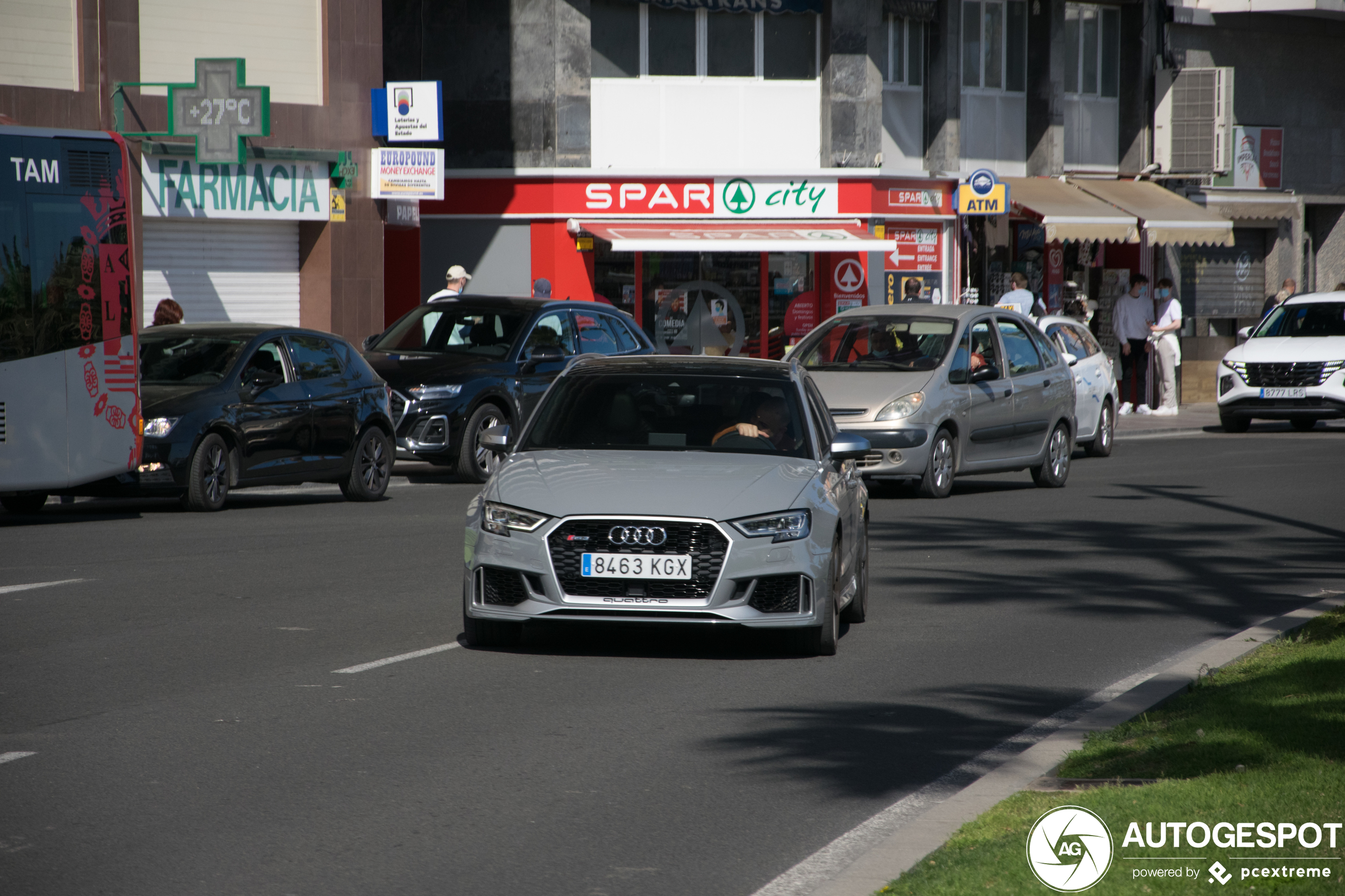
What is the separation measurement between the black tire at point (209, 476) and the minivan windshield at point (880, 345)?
5.42 m

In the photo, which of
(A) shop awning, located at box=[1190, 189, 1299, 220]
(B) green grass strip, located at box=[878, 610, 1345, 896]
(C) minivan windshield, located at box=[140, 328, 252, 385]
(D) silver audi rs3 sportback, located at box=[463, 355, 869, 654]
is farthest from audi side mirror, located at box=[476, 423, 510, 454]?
(A) shop awning, located at box=[1190, 189, 1299, 220]

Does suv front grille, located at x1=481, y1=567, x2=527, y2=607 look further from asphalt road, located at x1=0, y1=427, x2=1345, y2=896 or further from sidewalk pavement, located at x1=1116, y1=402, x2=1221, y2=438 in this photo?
sidewalk pavement, located at x1=1116, y1=402, x2=1221, y2=438

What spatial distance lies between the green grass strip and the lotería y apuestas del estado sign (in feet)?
60.8

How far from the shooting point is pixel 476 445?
750 inches

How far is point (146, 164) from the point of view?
23.6 m

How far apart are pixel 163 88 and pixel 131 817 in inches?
760

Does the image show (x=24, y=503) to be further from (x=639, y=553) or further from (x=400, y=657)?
(x=639, y=553)

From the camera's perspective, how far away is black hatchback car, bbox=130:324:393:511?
1539 centimetres

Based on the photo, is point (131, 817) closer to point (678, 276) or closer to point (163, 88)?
point (163, 88)

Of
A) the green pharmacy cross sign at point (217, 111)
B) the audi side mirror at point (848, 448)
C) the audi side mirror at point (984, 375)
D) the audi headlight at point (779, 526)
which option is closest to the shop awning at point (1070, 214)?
the green pharmacy cross sign at point (217, 111)

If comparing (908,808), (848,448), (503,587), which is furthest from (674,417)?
(908,808)

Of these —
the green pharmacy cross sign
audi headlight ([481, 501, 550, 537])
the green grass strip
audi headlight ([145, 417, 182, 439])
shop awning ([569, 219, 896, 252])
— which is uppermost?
the green pharmacy cross sign

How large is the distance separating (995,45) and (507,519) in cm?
2846

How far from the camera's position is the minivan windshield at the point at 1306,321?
28.1 meters
